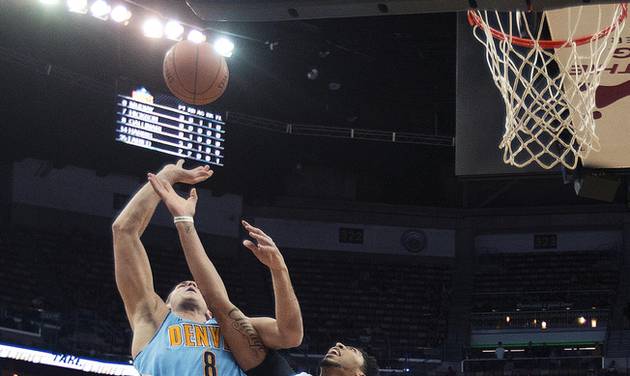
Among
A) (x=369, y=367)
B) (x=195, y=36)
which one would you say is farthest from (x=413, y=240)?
(x=369, y=367)

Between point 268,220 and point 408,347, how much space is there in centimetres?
423

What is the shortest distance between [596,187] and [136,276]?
4060 mm

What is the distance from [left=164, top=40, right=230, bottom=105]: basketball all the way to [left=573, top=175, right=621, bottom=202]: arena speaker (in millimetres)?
3109

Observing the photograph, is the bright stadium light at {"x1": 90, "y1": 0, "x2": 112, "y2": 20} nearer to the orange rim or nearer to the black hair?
the orange rim

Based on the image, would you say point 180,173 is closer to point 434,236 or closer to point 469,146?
point 469,146

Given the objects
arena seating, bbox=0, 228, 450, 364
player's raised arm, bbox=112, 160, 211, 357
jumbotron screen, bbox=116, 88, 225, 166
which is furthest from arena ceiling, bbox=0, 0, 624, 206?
player's raised arm, bbox=112, 160, 211, 357

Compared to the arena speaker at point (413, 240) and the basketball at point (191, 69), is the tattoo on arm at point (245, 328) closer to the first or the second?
the basketball at point (191, 69)

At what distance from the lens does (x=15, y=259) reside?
1566cm

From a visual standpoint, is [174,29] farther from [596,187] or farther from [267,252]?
[267,252]

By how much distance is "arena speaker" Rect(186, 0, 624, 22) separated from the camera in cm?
319

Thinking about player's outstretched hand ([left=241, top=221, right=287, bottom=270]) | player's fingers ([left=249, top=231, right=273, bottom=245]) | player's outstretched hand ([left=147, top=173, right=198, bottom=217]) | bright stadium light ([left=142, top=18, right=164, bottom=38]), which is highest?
bright stadium light ([left=142, top=18, right=164, bottom=38])

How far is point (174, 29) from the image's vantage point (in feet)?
43.1

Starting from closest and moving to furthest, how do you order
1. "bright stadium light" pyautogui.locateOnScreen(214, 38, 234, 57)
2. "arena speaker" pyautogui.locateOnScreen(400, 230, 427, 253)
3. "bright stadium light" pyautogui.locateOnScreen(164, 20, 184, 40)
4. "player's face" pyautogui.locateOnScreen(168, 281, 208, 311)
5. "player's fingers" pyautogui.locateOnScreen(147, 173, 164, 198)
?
"player's fingers" pyautogui.locateOnScreen(147, 173, 164, 198)
"player's face" pyautogui.locateOnScreen(168, 281, 208, 311)
"bright stadium light" pyautogui.locateOnScreen(164, 20, 184, 40)
"bright stadium light" pyautogui.locateOnScreen(214, 38, 234, 57)
"arena speaker" pyautogui.locateOnScreen(400, 230, 427, 253)

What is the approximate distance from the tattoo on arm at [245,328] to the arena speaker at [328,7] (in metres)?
1.06
